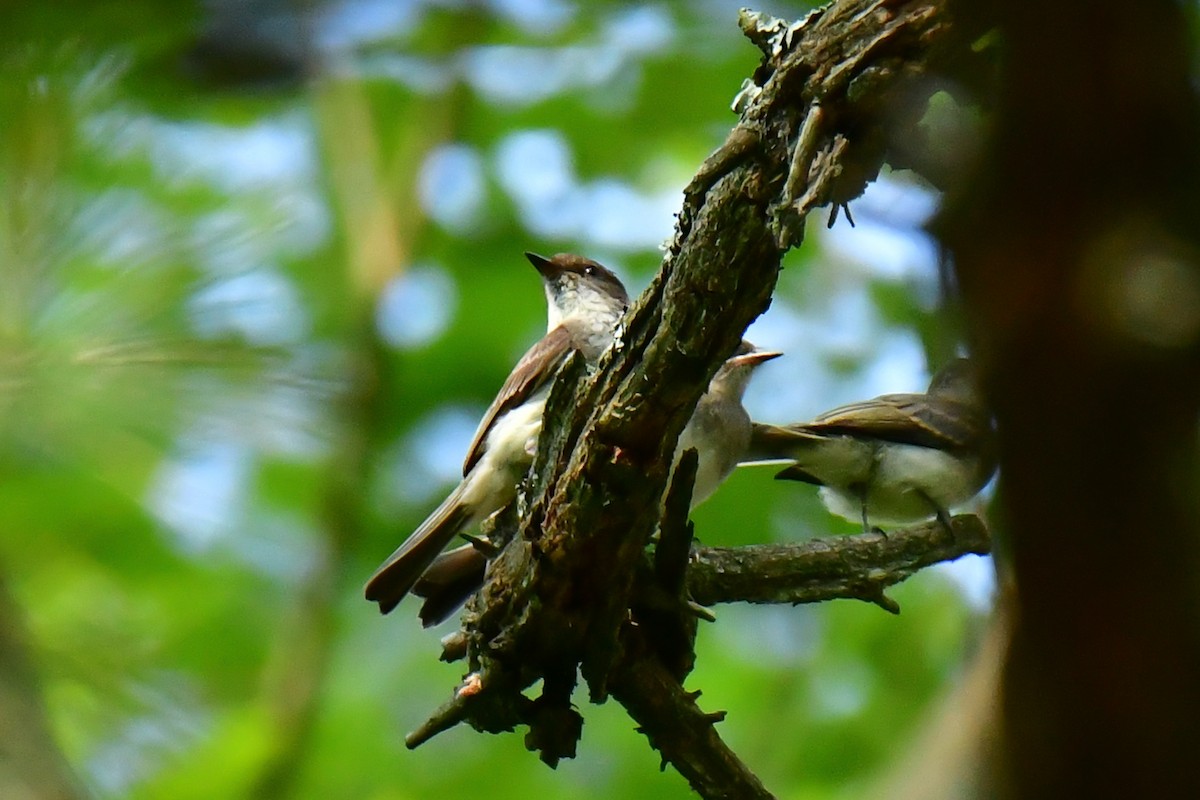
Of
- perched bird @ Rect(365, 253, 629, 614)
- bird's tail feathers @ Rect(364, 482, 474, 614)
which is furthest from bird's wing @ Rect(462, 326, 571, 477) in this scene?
bird's tail feathers @ Rect(364, 482, 474, 614)

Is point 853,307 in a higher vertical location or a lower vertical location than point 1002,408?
higher

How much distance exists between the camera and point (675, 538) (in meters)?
2.92

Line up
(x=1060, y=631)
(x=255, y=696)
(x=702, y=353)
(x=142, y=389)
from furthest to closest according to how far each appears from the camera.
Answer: (x=255, y=696), (x=142, y=389), (x=702, y=353), (x=1060, y=631)

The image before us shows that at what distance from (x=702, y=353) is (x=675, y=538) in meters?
0.55

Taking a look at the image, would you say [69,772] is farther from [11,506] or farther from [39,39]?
[11,506]

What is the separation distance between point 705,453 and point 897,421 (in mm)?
1971

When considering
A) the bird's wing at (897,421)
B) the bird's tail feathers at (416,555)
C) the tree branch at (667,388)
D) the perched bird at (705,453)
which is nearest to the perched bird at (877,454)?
the bird's wing at (897,421)

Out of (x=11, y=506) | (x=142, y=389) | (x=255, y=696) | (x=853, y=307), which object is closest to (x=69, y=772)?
(x=142, y=389)

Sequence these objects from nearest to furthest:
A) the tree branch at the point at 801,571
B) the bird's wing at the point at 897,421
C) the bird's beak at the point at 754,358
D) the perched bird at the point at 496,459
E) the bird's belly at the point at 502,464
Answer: the tree branch at the point at 801,571 < the perched bird at the point at 496,459 < the bird's belly at the point at 502,464 < the bird's beak at the point at 754,358 < the bird's wing at the point at 897,421

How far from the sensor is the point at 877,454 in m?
6.19

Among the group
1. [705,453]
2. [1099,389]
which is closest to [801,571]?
[705,453]

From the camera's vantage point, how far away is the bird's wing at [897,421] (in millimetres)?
6109

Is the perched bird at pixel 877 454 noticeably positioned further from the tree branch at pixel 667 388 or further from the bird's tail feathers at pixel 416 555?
the tree branch at pixel 667 388

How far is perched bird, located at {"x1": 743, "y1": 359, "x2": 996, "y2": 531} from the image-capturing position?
588 centimetres
